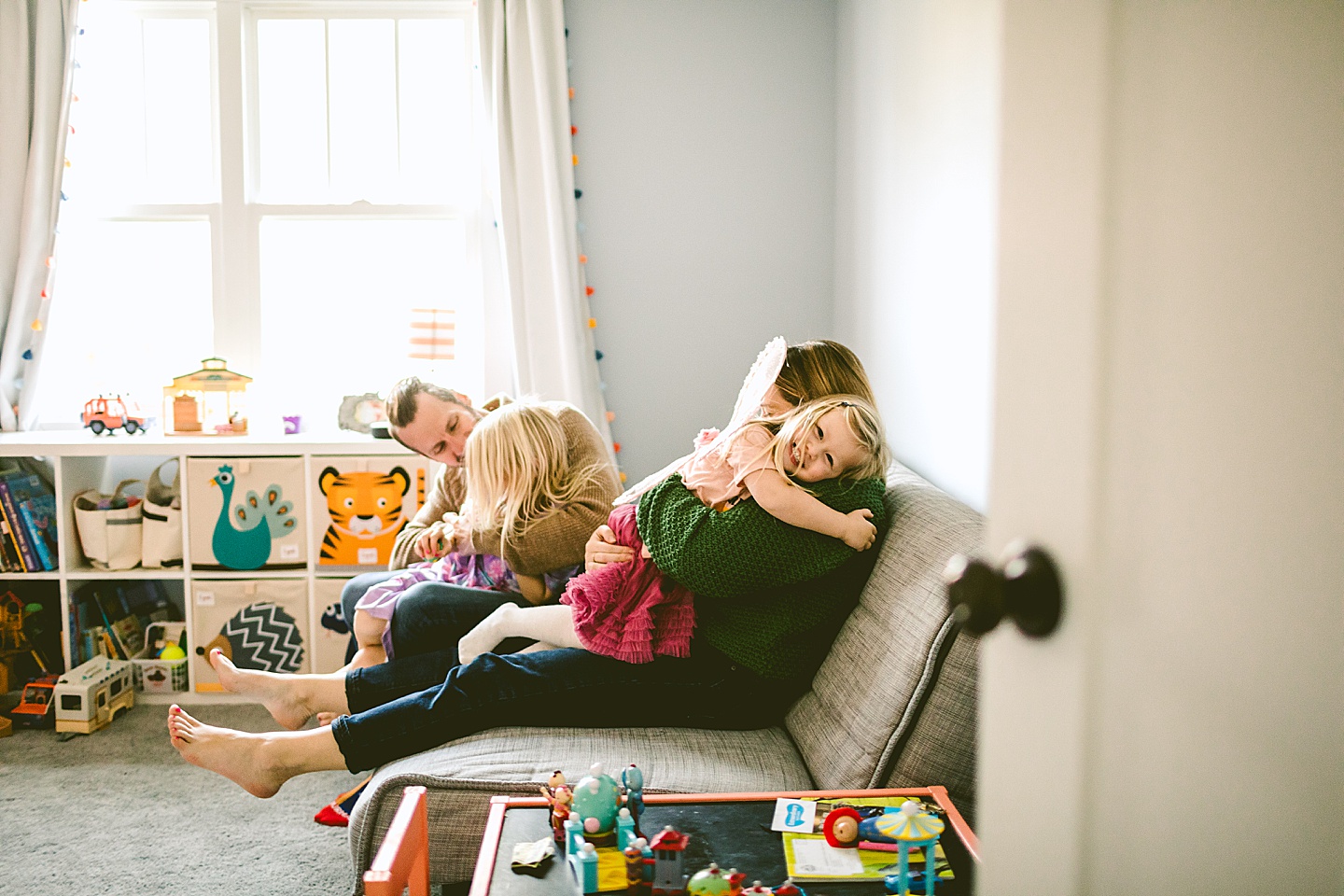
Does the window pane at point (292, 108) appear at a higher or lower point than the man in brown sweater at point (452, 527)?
higher

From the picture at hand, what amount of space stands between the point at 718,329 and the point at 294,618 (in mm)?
1628

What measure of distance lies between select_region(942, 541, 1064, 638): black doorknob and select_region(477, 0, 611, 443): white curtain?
107 inches

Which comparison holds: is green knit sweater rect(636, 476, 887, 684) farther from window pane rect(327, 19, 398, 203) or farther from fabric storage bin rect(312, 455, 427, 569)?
window pane rect(327, 19, 398, 203)

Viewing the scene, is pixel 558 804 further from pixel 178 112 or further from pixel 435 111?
pixel 178 112

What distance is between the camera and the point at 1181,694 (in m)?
0.40

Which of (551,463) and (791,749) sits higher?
(551,463)

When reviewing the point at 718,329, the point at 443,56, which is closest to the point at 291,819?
the point at 718,329

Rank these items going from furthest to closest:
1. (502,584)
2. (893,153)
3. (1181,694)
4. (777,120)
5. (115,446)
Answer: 1. (777,120)
2. (115,446)
3. (893,153)
4. (502,584)
5. (1181,694)

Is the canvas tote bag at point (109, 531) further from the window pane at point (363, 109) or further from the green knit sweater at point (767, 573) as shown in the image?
the green knit sweater at point (767, 573)

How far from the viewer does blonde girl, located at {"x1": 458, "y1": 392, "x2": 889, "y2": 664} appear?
1.64 metres

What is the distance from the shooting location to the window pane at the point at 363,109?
3314 millimetres

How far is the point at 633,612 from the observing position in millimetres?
1771

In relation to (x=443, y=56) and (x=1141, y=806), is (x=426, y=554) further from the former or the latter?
(x=1141, y=806)

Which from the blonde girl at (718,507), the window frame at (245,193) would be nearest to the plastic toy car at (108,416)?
the window frame at (245,193)
